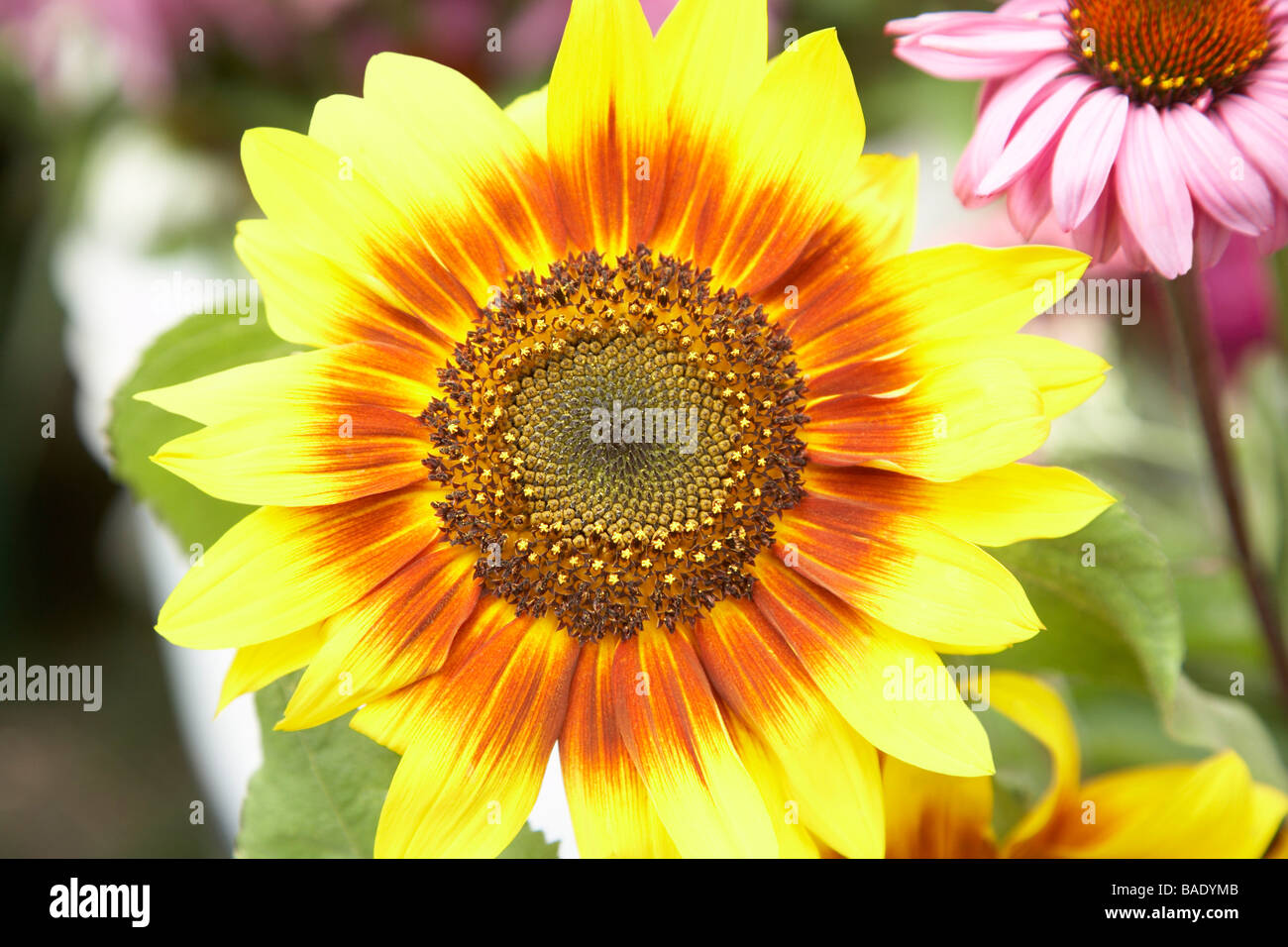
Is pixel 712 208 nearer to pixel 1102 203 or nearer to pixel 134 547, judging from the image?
pixel 1102 203

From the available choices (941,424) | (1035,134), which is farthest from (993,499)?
(1035,134)

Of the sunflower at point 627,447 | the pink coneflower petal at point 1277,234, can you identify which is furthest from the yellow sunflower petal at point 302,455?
the pink coneflower petal at point 1277,234

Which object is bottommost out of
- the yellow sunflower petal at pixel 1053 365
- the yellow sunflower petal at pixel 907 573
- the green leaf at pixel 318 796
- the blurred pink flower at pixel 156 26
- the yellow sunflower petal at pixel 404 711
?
the green leaf at pixel 318 796

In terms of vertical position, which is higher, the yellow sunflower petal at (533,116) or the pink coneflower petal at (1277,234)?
the yellow sunflower petal at (533,116)

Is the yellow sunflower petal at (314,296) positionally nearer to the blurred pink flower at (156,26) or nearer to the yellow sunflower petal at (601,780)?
the yellow sunflower petal at (601,780)

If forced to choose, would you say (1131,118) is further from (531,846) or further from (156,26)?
(156,26)
